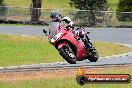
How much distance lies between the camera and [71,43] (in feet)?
28.7

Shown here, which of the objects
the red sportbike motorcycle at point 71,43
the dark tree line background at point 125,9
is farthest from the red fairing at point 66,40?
the dark tree line background at point 125,9

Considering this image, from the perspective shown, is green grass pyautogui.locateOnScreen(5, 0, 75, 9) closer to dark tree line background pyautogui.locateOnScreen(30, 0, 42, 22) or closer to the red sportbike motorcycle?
dark tree line background pyautogui.locateOnScreen(30, 0, 42, 22)

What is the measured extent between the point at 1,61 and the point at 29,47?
318cm

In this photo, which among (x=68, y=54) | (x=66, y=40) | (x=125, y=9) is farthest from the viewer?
(x=125, y=9)

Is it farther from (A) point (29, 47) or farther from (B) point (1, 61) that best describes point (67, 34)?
(A) point (29, 47)

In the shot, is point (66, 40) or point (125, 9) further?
point (125, 9)

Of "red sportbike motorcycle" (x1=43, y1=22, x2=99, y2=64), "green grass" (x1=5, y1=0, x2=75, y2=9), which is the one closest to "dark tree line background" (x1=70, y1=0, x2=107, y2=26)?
"green grass" (x1=5, y1=0, x2=75, y2=9)

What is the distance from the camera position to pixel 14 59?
77.8 feet

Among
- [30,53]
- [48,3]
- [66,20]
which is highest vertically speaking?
[66,20]

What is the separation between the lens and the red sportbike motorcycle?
849 centimetres

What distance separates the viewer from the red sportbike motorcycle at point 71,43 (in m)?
8.49

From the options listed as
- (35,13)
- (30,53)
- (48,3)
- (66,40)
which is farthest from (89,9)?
(66,40)

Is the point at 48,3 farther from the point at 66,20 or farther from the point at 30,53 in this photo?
the point at 66,20

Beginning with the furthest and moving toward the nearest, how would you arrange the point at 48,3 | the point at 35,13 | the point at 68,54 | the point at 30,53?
the point at 48,3 < the point at 35,13 < the point at 30,53 < the point at 68,54
